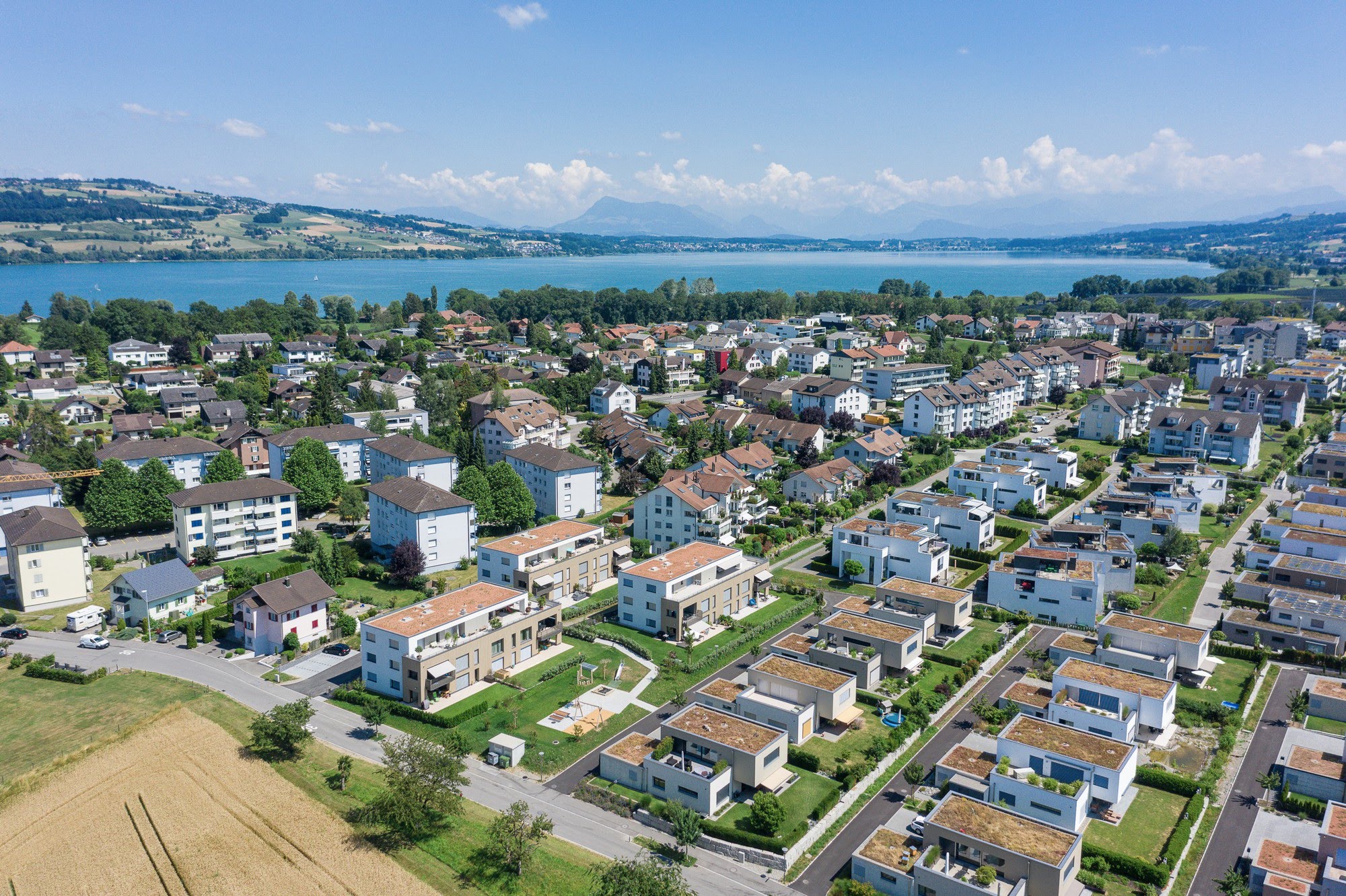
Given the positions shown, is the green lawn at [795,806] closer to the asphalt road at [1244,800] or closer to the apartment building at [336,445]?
the asphalt road at [1244,800]

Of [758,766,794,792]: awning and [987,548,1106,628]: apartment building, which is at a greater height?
[987,548,1106,628]: apartment building

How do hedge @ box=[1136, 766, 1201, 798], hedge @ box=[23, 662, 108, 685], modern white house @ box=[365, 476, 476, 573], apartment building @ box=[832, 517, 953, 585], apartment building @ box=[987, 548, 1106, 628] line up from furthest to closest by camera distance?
modern white house @ box=[365, 476, 476, 573]
apartment building @ box=[832, 517, 953, 585]
apartment building @ box=[987, 548, 1106, 628]
hedge @ box=[23, 662, 108, 685]
hedge @ box=[1136, 766, 1201, 798]

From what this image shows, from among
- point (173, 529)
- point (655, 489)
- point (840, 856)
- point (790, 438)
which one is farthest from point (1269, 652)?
point (173, 529)

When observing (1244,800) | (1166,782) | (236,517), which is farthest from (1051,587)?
(236,517)

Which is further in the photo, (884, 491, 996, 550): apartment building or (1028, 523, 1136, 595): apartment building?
(884, 491, 996, 550): apartment building

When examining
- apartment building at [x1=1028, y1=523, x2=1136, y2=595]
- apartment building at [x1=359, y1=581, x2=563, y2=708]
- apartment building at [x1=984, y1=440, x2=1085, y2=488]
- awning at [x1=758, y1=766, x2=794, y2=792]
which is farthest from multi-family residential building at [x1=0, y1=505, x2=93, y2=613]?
apartment building at [x1=984, y1=440, x2=1085, y2=488]

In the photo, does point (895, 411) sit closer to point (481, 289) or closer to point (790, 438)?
point (790, 438)

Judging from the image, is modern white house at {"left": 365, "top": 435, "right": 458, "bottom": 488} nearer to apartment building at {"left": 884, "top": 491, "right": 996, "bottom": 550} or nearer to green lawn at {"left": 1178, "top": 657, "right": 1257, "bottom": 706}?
apartment building at {"left": 884, "top": 491, "right": 996, "bottom": 550}
